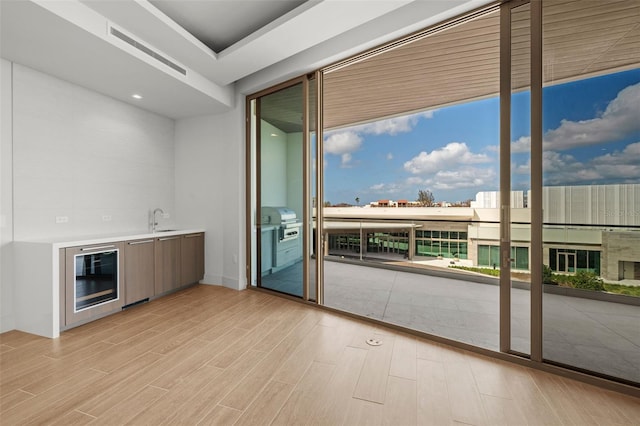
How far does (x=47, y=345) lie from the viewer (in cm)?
231

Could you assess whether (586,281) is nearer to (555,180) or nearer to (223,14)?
(555,180)

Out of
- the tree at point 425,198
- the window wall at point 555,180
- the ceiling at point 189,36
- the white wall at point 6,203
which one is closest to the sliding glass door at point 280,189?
the window wall at point 555,180

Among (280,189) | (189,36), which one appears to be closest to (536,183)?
(280,189)

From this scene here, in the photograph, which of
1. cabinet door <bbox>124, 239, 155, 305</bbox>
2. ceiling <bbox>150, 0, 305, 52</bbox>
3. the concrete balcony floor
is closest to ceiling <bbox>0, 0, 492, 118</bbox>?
ceiling <bbox>150, 0, 305, 52</bbox>

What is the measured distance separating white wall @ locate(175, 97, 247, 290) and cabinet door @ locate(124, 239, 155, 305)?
953mm

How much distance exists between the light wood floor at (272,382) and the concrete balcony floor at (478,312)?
22 centimetres

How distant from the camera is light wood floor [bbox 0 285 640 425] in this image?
1.50m

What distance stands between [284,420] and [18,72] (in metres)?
3.85

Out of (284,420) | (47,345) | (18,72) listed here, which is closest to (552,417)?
(284,420)

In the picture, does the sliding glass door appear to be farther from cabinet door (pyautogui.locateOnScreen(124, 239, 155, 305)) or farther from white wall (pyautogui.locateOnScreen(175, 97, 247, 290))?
cabinet door (pyautogui.locateOnScreen(124, 239, 155, 305))

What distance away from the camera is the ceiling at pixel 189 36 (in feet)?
7.04

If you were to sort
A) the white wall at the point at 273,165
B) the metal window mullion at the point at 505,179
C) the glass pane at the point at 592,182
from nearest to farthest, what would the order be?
1. the glass pane at the point at 592,182
2. the metal window mullion at the point at 505,179
3. the white wall at the point at 273,165

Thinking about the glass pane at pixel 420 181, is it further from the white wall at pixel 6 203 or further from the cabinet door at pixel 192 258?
the white wall at pixel 6 203

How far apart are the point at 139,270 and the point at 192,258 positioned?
2.62 ft
